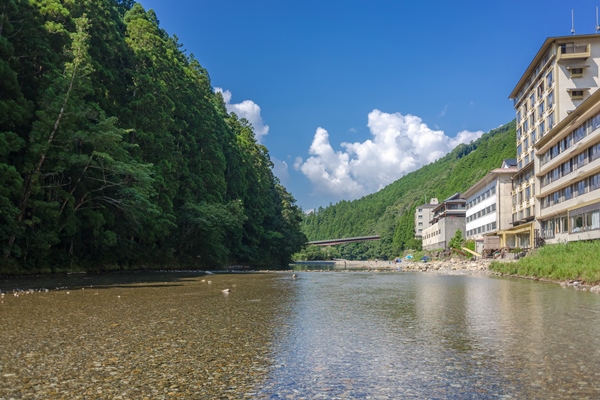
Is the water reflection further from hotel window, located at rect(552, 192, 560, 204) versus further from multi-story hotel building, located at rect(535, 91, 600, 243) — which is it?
hotel window, located at rect(552, 192, 560, 204)

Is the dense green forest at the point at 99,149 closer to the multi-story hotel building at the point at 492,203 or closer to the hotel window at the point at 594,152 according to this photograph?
the hotel window at the point at 594,152

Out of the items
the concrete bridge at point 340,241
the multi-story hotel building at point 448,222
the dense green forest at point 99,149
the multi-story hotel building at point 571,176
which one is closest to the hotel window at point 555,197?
the multi-story hotel building at point 571,176

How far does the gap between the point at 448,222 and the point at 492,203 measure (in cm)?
2553

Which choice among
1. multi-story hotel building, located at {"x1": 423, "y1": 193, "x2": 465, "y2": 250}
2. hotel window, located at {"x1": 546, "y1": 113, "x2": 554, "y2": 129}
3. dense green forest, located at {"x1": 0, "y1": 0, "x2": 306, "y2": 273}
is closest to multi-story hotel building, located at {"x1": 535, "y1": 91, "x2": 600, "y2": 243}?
hotel window, located at {"x1": 546, "y1": 113, "x2": 554, "y2": 129}

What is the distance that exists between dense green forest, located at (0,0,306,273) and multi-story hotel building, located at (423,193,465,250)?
4964 centimetres

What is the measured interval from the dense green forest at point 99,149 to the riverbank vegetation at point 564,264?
24.3m

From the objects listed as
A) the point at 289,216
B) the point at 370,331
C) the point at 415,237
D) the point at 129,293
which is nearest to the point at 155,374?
the point at 370,331

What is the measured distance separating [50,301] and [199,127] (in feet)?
136

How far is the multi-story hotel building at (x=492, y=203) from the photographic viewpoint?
64.5m

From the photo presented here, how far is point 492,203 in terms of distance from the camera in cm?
6912

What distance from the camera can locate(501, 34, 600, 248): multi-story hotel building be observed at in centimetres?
4888

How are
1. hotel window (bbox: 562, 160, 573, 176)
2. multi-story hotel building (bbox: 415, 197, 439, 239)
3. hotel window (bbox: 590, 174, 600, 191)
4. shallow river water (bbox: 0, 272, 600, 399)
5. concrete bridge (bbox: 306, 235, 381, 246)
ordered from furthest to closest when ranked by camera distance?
concrete bridge (bbox: 306, 235, 381, 246)
multi-story hotel building (bbox: 415, 197, 439, 239)
hotel window (bbox: 562, 160, 573, 176)
hotel window (bbox: 590, 174, 600, 191)
shallow river water (bbox: 0, 272, 600, 399)

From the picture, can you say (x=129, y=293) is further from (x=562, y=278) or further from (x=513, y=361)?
(x=562, y=278)

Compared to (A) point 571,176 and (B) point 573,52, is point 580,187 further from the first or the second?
(B) point 573,52
